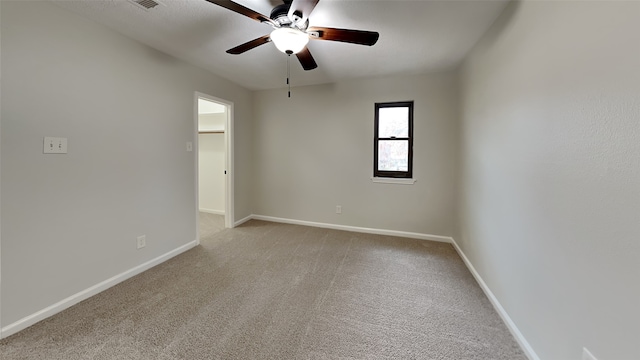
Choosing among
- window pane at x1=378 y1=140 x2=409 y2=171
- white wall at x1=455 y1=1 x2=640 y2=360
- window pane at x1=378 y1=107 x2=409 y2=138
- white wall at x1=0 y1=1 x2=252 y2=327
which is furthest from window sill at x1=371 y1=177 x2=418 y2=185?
white wall at x1=0 y1=1 x2=252 y2=327

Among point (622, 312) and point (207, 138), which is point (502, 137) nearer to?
point (622, 312)

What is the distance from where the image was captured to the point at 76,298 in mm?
1905

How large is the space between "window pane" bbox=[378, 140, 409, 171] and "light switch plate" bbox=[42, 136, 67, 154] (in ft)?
11.3

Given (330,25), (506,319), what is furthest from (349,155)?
(506,319)

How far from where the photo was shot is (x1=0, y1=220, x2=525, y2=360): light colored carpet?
4.82ft

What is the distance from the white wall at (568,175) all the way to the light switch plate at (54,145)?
3320 millimetres

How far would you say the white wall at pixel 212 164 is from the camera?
4.58 m

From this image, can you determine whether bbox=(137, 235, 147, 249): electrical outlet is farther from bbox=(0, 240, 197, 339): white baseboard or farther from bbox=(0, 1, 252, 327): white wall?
bbox=(0, 240, 197, 339): white baseboard

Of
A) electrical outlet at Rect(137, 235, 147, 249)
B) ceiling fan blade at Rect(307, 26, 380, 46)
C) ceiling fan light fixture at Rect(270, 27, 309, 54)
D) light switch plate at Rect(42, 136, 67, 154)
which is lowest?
electrical outlet at Rect(137, 235, 147, 249)

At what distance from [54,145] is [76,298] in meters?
1.26

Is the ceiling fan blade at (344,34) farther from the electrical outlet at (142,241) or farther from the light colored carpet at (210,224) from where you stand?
the light colored carpet at (210,224)

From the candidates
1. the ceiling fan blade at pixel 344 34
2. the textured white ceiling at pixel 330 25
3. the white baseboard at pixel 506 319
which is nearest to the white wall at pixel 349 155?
the textured white ceiling at pixel 330 25

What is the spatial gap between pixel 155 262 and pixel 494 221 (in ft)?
11.2

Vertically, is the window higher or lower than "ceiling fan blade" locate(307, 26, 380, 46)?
lower
